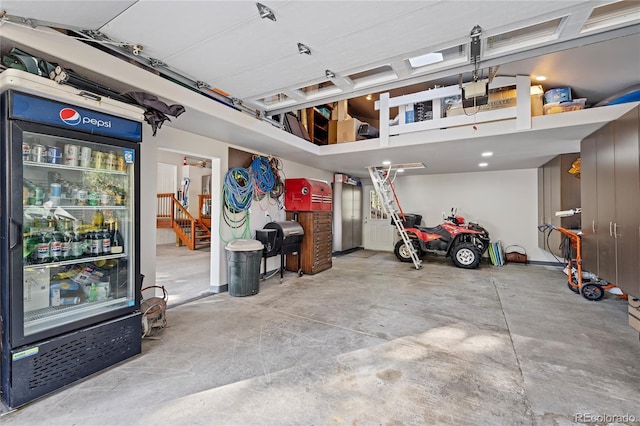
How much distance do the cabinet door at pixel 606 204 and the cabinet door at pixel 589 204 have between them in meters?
0.12

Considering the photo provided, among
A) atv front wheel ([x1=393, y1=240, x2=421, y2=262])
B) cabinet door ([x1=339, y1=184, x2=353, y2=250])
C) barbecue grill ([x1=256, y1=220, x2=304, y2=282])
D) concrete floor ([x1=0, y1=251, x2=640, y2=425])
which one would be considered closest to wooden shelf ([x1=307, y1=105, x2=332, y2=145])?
cabinet door ([x1=339, y1=184, x2=353, y2=250])

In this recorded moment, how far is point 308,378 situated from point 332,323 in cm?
102

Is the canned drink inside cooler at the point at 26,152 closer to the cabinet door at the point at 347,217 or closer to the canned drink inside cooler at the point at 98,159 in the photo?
the canned drink inside cooler at the point at 98,159

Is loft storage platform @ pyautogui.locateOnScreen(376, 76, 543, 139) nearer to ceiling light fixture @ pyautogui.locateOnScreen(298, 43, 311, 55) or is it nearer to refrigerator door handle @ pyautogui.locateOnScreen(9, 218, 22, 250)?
ceiling light fixture @ pyautogui.locateOnScreen(298, 43, 311, 55)

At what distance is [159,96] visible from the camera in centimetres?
246

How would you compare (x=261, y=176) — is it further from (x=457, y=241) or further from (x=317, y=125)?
(x=457, y=241)

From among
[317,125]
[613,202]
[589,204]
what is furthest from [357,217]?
[613,202]

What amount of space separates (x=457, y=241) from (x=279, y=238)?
423 cm

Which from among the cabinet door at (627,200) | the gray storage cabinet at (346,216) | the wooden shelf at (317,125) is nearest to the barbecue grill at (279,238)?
the wooden shelf at (317,125)

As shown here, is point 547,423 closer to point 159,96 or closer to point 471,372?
point 471,372

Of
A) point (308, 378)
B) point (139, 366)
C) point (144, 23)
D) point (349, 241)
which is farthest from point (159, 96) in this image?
point (349, 241)

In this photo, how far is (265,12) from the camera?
161cm

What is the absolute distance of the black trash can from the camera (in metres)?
3.82

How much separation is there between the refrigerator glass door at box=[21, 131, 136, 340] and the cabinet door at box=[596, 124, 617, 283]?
5.21 meters
